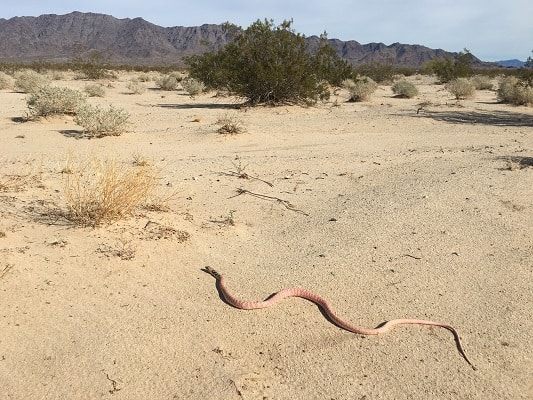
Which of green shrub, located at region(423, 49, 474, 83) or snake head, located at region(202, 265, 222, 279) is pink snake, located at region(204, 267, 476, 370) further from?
green shrub, located at region(423, 49, 474, 83)

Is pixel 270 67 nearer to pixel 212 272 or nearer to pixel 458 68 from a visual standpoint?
pixel 212 272

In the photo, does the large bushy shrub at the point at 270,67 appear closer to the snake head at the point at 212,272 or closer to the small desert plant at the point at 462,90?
the small desert plant at the point at 462,90

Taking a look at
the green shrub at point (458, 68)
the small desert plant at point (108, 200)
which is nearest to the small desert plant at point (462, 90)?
the green shrub at point (458, 68)

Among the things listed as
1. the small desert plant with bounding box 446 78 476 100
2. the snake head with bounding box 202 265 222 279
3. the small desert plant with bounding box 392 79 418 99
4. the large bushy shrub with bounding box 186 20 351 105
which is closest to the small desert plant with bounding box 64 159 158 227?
the snake head with bounding box 202 265 222 279

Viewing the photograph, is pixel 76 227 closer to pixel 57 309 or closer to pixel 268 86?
pixel 57 309

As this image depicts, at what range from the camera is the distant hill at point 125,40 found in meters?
155

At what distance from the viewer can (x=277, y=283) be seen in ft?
13.3

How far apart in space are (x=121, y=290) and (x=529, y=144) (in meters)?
8.89

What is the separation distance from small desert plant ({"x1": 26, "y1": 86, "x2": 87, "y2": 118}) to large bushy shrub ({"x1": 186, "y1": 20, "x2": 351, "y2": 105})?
6.27 metres

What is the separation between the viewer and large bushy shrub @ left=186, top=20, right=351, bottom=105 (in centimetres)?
1681

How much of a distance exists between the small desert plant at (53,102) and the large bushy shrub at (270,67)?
6.27 m

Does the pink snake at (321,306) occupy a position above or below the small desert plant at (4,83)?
below

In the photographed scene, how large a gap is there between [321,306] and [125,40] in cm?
17809

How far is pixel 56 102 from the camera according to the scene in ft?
39.5
